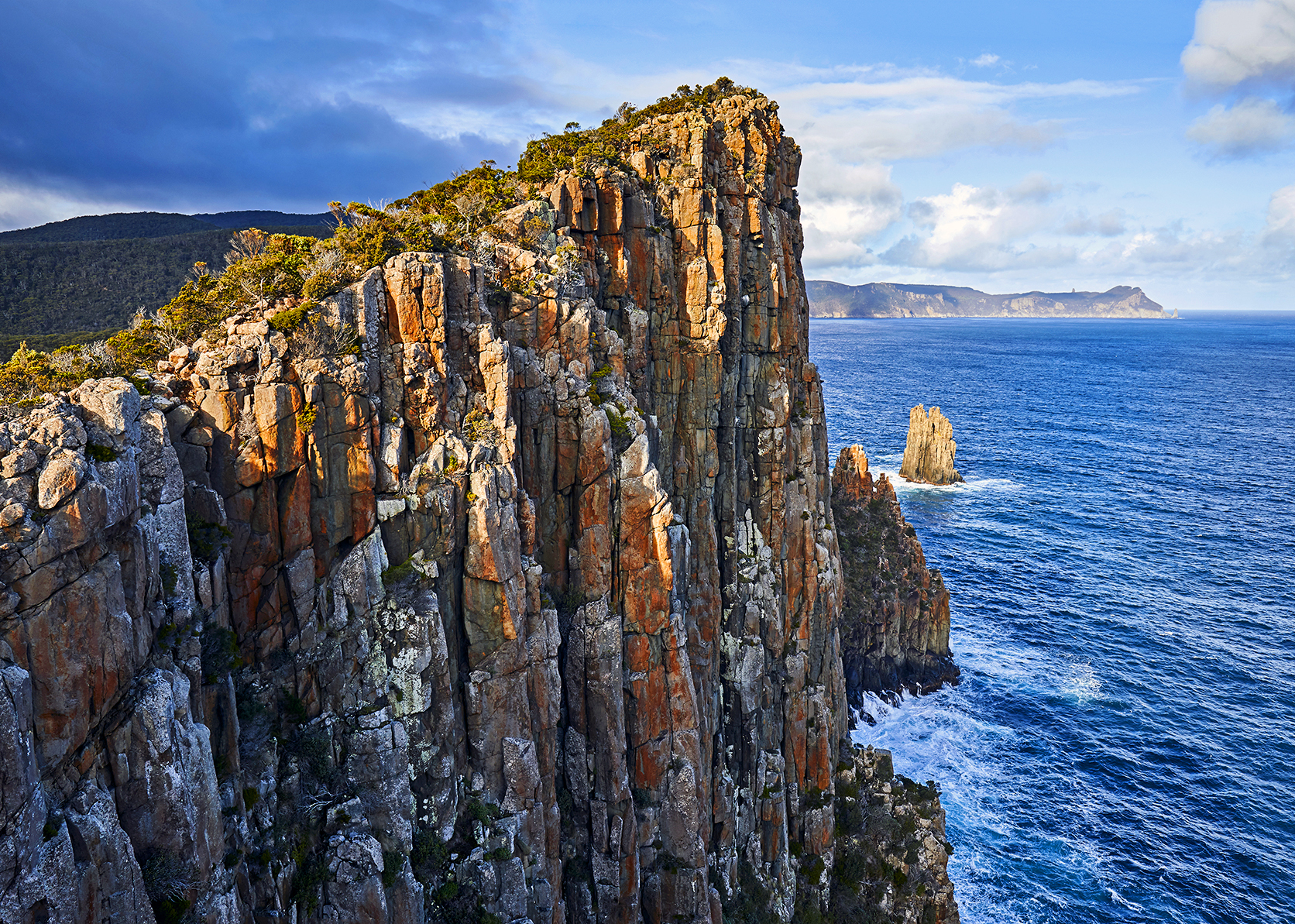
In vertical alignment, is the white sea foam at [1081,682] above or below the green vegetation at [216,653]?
below

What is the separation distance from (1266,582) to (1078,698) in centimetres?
3958

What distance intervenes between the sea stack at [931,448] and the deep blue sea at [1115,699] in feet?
11.0

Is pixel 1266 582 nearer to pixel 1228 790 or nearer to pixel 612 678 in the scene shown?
pixel 1228 790

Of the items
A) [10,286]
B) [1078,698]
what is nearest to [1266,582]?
[1078,698]

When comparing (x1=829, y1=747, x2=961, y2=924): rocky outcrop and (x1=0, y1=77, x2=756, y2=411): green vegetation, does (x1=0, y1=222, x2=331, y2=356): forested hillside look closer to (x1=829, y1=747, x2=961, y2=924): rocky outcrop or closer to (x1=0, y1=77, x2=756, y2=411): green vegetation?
(x1=0, y1=77, x2=756, y2=411): green vegetation

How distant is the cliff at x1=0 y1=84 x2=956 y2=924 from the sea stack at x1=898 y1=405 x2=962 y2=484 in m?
92.0

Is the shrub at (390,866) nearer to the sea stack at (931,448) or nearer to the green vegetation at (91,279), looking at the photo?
the green vegetation at (91,279)

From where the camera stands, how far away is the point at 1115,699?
6894 cm

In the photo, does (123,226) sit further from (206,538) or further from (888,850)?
(888,850)

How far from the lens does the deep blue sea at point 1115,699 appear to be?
51250 millimetres

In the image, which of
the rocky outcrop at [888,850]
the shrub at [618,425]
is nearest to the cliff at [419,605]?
the shrub at [618,425]

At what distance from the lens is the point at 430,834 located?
23.8 metres

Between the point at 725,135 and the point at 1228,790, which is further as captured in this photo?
the point at 1228,790

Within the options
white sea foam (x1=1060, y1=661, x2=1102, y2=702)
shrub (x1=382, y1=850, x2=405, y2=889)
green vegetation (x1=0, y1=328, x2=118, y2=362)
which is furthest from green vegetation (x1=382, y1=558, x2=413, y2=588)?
white sea foam (x1=1060, y1=661, x2=1102, y2=702)
